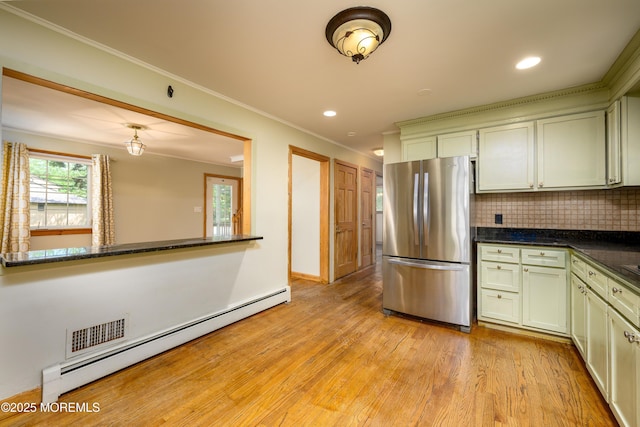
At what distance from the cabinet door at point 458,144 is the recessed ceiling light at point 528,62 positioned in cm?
89

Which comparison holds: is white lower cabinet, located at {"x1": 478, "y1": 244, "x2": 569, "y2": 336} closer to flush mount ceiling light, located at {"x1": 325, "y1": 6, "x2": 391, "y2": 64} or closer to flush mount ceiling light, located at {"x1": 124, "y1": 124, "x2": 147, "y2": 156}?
flush mount ceiling light, located at {"x1": 325, "y1": 6, "x2": 391, "y2": 64}

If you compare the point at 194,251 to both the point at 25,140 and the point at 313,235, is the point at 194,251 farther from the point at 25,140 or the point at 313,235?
the point at 25,140

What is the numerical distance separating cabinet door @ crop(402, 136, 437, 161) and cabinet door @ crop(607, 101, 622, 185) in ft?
4.90

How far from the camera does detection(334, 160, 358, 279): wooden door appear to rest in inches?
179

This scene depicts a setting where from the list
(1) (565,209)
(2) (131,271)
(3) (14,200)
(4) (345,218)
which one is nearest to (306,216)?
(4) (345,218)

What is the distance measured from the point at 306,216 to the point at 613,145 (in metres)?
3.80

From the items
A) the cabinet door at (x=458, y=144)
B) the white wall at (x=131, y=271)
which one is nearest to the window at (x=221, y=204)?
the white wall at (x=131, y=271)

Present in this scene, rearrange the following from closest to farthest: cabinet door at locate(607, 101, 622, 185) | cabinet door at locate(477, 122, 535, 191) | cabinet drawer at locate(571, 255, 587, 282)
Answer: cabinet drawer at locate(571, 255, 587, 282) < cabinet door at locate(607, 101, 622, 185) < cabinet door at locate(477, 122, 535, 191)

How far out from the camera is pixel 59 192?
13.8 ft

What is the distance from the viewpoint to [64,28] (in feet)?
5.74

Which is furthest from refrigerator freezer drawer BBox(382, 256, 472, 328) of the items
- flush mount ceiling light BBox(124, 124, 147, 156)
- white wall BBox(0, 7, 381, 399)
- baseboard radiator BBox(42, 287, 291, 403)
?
flush mount ceiling light BBox(124, 124, 147, 156)

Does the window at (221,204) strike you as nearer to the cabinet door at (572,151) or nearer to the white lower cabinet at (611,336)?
the cabinet door at (572,151)

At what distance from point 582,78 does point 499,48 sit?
1131 millimetres

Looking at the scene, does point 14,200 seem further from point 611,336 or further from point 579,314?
point 579,314
